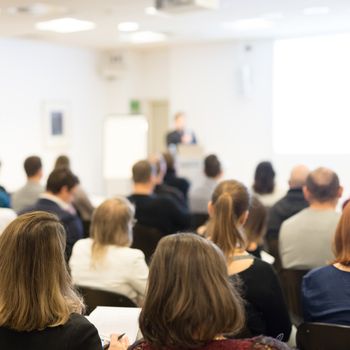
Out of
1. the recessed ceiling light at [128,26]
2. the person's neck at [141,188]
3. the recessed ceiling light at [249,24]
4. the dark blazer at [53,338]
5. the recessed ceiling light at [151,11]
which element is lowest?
the dark blazer at [53,338]

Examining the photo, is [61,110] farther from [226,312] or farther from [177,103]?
[226,312]

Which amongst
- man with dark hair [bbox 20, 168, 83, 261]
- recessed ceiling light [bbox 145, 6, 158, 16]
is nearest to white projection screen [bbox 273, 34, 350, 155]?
recessed ceiling light [bbox 145, 6, 158, 16]

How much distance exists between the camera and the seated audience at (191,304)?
1.46 metres

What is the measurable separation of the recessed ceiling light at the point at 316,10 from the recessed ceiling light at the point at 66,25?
2.82m

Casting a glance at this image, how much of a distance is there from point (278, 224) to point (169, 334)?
269 cm

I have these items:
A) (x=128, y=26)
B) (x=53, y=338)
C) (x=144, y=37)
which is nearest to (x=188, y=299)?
(x=53, y=338)

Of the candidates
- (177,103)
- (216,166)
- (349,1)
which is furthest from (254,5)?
(177,103)

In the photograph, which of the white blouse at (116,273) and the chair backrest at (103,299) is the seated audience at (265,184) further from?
the chair backrest at (103,299)

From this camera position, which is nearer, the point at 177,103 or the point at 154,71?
the point at 177,103

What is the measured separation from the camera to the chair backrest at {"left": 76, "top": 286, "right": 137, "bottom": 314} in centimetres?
264

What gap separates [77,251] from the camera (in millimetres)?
3018

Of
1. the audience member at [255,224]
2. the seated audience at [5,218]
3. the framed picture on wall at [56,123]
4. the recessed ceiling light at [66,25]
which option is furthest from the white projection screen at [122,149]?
the audience member at [255,224]

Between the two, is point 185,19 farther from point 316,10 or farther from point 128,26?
point 316,10

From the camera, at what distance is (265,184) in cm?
493
